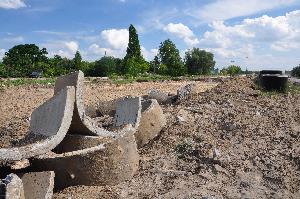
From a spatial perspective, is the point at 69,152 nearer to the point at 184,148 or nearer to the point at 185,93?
the point at 184,148

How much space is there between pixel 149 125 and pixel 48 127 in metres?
1.86

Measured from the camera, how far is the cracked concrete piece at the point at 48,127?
5.23 meters

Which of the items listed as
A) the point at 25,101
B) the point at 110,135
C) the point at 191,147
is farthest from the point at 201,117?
the point at 25,101

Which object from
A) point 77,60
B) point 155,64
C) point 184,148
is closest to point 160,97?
point 184,148

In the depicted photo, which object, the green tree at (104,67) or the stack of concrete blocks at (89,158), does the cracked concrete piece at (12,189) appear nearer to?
the stack of concrete blocks at (89,158)

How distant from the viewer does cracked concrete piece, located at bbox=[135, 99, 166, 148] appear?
7.34 m

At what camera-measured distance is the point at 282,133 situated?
7.24 metres

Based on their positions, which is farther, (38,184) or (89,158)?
(89,158)

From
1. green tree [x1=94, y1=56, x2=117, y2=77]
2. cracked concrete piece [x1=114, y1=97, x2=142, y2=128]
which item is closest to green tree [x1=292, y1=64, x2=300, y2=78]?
green tree [x1=94, y1=56, x2=117, y2=77]

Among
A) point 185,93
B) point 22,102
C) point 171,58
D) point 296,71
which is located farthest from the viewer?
point 171,58

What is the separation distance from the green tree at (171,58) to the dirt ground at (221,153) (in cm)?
3268

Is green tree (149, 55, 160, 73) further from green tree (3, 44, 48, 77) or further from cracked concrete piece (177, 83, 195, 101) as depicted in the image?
cracked concrete piece (177, 83, 195, 101)

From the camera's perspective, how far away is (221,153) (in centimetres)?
654

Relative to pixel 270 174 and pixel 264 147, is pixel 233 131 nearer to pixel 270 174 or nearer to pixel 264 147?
pixel 264 147
